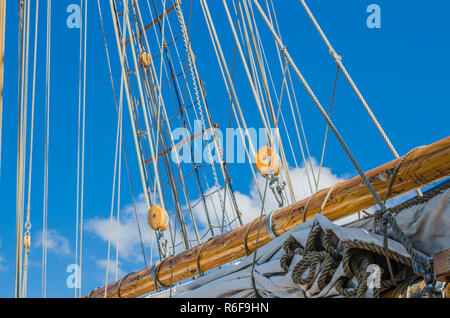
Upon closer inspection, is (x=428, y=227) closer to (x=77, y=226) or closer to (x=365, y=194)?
(x=365, y=194)

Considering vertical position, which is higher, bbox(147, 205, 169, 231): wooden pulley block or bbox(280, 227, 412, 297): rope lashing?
bbox(147, 205, 169, 231): wooden pulley block

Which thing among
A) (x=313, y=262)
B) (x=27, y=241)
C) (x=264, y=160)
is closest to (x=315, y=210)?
(x=264, y=160)

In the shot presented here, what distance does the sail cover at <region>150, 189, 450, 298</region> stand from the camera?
5.40 ft

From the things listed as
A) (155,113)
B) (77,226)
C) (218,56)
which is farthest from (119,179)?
(155,113)

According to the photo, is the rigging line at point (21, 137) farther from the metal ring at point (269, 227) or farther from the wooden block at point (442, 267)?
the wooden block at point (442, 267)

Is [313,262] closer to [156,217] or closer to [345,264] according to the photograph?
[345,264]

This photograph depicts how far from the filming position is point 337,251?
173 cm

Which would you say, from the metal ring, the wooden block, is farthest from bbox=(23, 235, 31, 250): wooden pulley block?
the wooden block

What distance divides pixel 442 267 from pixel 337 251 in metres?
0.42

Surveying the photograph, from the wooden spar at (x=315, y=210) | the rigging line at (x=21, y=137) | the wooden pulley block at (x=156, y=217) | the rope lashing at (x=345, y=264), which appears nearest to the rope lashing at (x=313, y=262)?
the rope lashing at (x=345, y=264)

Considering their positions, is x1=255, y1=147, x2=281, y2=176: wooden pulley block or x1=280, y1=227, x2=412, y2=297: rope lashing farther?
x1=255, y1=147, x2=281, y2=176: wooden pulley block

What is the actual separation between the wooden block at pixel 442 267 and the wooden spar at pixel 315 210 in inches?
30.6

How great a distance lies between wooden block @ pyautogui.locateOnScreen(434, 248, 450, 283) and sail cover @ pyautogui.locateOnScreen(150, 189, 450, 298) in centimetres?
17

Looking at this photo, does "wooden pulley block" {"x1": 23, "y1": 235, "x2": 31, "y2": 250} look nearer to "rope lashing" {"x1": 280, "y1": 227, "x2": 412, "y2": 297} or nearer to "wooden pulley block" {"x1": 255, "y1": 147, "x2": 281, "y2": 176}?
"wooden pulley block" {"x1": 255, "y1": 147, "x2": 281, "y2": 176}
